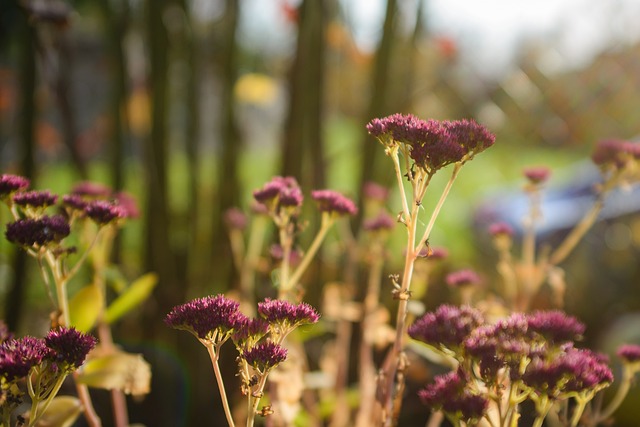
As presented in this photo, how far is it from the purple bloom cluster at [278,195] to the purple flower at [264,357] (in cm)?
23

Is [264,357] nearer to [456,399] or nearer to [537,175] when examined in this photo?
[456,399]

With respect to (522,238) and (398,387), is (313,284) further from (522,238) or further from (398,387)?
(522,238)

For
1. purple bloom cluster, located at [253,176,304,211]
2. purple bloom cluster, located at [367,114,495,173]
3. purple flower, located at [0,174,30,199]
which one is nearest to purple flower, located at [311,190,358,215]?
purple bloom cluster, located at [253,176,304,211]

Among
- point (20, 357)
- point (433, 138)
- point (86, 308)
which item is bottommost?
point (86, 308)

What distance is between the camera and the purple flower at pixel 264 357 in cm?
52

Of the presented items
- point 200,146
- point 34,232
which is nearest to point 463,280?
point 34,232

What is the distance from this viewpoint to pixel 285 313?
21.5 inches

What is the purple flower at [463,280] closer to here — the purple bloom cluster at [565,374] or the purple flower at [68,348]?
the purple bloom cluster at [565,374]

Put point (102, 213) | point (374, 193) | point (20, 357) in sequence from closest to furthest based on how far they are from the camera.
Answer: point (20, 357) → point (102, 213) → point (374, 193)

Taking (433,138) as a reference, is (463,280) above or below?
below

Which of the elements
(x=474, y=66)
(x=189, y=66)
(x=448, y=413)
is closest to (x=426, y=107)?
(x=474, y=66)

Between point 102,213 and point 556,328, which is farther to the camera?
point 102,213

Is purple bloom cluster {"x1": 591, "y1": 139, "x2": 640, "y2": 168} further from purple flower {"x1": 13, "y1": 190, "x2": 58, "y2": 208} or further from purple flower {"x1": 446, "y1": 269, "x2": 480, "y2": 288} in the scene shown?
purple flower {"x1": 13, "y1": 190, "x2": 58, "y2": 208}

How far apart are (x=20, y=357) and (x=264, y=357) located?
0.17 meters
